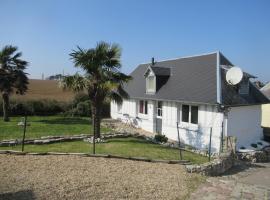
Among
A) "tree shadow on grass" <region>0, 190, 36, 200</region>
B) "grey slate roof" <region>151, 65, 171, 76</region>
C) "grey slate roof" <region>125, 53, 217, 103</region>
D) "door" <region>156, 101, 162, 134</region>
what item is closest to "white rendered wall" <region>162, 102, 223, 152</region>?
"grey slate roof" <region>125, 53, 217, 103</region>

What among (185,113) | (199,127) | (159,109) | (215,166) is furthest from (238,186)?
(159,109)

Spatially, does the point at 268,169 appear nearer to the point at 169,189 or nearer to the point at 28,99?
the point at 169,189

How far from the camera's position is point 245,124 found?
18391mm

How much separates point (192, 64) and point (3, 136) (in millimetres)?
14049

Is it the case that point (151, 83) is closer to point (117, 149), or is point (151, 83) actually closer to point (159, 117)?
point (159, 117)

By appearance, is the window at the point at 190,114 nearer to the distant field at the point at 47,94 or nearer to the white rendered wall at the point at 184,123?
the white rendered wall at the point at 184,123

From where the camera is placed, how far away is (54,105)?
30.7 m

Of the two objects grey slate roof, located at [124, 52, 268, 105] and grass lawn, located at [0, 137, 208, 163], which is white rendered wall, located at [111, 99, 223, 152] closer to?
grey slate roof, located at [124, 52, 268, 105]

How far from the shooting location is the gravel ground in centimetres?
816

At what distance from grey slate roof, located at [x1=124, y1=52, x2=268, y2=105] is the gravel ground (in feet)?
24.0

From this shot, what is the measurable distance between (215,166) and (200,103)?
19.7 ft

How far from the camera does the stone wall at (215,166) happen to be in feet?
37.3

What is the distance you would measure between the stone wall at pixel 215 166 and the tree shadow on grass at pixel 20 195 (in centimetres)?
608

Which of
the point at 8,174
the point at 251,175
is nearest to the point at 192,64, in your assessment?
the point at 251,175
